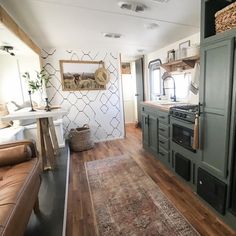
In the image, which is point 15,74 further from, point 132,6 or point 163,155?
point 163,155

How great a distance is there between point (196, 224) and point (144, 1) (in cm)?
228

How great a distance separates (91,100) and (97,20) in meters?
2.07

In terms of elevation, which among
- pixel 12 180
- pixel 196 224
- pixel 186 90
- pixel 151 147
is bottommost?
pixel 196 224

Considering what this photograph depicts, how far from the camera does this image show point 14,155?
1.68 metres

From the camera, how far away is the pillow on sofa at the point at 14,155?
1.67 m

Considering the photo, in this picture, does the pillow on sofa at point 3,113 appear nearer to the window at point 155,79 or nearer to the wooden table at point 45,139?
the wooden table at point 45,139

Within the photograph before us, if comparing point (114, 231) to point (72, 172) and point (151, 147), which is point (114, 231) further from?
point (151, 147)

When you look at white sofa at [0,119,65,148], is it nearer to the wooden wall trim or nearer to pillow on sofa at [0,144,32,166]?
pillow on sofa at [0,144,32,166]

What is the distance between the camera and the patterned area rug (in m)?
1.63

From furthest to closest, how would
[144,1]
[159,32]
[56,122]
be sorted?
[56,122]
[159,32]
[144,1]

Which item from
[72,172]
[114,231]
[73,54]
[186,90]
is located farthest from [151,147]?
[73,54]

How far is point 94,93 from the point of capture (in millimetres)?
4098

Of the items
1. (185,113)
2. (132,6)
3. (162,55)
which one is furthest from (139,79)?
(132,6)

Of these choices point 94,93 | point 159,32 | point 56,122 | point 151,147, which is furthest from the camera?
point 94,93
